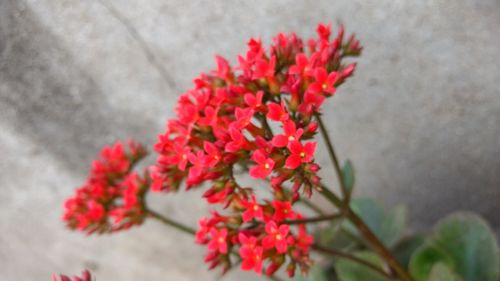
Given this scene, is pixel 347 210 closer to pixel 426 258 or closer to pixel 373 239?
pixel 373 239

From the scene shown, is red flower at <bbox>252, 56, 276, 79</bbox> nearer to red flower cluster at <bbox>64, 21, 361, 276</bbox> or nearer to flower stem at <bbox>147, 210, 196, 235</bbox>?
red flower cluster at <bbox>64, 21, 361, 276</bbox>

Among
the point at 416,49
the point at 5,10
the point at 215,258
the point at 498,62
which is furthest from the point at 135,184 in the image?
the point at 498,62

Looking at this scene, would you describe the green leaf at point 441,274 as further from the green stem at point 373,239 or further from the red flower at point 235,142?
the red flower at point 235,142

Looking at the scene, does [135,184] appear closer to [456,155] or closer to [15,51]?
[15,51]

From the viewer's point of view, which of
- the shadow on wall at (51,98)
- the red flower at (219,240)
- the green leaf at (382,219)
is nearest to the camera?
the red flower at (219,240)

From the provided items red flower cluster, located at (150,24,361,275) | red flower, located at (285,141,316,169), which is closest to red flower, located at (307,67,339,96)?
red flower cluster, located at (150,24,361,275)

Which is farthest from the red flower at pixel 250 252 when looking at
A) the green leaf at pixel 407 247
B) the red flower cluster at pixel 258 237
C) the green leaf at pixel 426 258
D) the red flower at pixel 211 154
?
the green leaf at pixel 407 247
